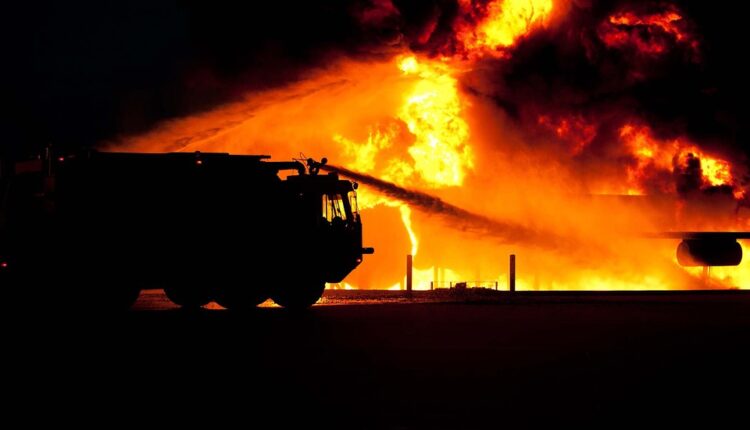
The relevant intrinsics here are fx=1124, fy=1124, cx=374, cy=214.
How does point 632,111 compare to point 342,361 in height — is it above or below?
above

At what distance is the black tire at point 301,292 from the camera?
26.8 m

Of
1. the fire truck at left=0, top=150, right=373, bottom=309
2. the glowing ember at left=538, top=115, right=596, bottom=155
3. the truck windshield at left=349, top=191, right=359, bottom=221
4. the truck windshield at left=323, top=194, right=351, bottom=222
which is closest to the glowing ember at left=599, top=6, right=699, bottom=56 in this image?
the glowing ember at left=538, top=115, right=596, bottom=155

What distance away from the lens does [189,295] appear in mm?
26516

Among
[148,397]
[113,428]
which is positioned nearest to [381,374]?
[148,397]

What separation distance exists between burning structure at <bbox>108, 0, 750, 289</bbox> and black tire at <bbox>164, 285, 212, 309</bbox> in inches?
586

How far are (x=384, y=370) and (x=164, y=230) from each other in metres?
12.1

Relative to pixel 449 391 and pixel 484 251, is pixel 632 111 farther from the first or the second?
pixel 449 391

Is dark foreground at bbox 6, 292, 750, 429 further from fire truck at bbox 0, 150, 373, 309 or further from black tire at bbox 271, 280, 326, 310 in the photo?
black tire at bbox 271, 280, 326, 310

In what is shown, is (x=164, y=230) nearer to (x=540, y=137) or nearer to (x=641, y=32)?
(x=540, y=137)

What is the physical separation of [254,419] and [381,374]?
11.7 ft

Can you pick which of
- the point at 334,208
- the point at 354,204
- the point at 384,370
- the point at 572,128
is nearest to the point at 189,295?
the point at 334,208

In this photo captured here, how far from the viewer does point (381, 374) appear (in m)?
14.0

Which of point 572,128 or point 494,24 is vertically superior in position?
point 494,24

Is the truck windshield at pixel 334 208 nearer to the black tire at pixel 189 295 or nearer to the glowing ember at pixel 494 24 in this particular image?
the black tire at pixel 189 295
